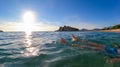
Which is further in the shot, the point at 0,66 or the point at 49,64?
the point at 49,64

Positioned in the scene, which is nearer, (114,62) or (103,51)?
(114,62)

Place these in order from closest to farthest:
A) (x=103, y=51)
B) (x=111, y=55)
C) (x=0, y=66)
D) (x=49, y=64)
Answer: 1. (x=0, y=66)
2. (x=49, y=64)
3. (x=111, y=55)
4. (x=103, y=51)

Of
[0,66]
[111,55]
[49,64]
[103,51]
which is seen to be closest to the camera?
[0,66]

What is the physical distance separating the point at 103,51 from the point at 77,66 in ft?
15.9

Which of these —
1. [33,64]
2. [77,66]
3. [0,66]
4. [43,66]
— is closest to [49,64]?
[43,66]

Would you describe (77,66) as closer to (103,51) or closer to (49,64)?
(49,64)

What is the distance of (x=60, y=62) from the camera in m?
8.64

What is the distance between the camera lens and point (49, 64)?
826 cm

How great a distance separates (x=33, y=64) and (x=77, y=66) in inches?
111

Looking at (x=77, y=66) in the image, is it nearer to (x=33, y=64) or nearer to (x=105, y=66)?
(x=105, y=66)

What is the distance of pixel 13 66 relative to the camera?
7.79 meters

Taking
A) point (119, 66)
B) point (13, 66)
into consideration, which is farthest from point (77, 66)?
point (13, 66)

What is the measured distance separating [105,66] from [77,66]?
71.0 inches

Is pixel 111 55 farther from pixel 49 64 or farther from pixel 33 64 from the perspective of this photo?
pixel 33 64
